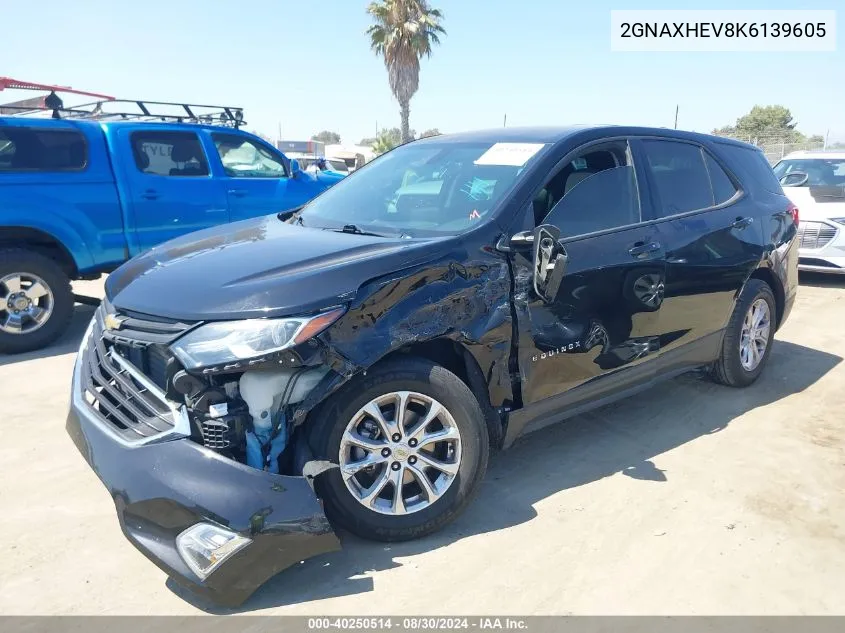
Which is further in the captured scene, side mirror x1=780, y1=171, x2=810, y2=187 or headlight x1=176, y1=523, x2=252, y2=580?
side mirror x1=780, y1=171, x2=810, y2=187

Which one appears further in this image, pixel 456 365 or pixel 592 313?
pixel 592 313

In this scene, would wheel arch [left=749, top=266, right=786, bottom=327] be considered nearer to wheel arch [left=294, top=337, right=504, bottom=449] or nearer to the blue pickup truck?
wheel arch [left=294, top=337, right=504, bottom=449]

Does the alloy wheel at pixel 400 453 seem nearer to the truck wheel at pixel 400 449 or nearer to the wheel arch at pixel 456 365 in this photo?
the truck wheel at pixel 400 449

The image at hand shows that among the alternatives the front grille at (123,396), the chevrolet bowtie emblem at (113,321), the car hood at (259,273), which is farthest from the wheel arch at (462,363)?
the chevrolet bowtie emblem at (113,321)

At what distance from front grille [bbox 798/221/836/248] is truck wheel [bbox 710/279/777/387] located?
179 inches

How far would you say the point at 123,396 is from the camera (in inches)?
112

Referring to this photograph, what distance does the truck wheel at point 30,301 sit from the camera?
19.2ft

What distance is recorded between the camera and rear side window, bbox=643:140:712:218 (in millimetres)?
4113

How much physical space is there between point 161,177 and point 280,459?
501cm

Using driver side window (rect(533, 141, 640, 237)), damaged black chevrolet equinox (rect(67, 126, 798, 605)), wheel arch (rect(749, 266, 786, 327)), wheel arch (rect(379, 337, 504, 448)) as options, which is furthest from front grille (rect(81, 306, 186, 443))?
wheel arch (rect(749, 266, 786, 327))

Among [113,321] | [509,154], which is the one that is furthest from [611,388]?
[113,321]

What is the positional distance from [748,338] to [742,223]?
855 mm

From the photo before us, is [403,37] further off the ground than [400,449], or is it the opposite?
[403,37]

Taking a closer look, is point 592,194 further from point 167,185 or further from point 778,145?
point 778,145
